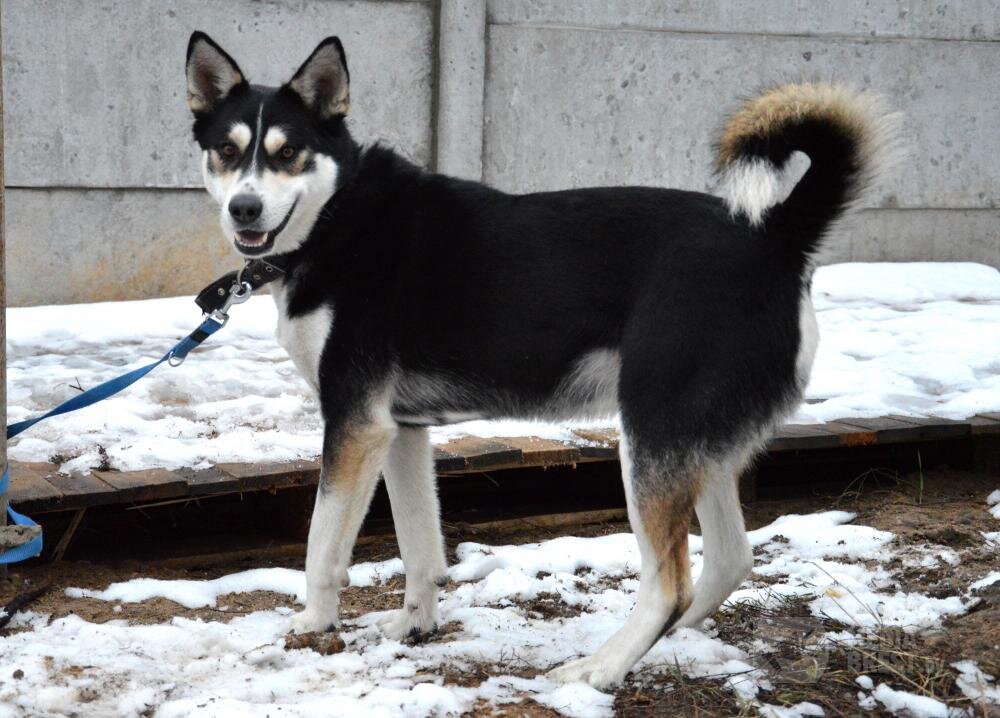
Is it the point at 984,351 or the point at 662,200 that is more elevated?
the point at 662,200

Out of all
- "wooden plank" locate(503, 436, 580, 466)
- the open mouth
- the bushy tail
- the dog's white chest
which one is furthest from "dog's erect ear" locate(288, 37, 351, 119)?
"wooden plank" locate(503, 436, 580, 466)

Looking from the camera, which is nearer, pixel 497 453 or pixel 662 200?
pixel 662 200

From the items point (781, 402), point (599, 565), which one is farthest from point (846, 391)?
point (781, 402)

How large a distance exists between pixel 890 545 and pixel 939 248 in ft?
14.9

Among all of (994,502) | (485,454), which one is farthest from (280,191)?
(994,502)

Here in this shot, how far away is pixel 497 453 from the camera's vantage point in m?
3.80

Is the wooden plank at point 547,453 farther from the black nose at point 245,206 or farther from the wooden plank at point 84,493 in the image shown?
the black nose at point 245,206

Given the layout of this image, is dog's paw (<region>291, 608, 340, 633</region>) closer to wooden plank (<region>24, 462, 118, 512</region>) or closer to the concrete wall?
wooden plank (<region>24, 462, 118, 512</region>)

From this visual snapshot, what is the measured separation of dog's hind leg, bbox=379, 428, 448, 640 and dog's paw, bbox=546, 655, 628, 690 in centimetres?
46

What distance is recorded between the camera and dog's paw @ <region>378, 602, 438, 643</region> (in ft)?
9.89

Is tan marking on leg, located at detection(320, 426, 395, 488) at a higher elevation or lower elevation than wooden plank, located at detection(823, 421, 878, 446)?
higher

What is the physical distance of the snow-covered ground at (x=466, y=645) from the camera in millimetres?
2539

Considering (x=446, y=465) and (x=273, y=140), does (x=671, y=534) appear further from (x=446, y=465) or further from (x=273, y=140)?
(x=273, y=140)

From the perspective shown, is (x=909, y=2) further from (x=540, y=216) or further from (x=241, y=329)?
(x=540, y=216)
